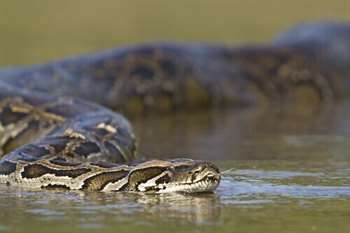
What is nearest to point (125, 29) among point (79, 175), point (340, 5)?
point (340, 5)

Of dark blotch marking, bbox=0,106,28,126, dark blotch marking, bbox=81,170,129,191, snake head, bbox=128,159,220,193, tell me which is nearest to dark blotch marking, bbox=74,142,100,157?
dark blotch marking, bbox=81,170,129,191

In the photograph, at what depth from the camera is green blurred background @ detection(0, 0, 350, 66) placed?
62.1 feet

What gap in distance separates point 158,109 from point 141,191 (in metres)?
7.08

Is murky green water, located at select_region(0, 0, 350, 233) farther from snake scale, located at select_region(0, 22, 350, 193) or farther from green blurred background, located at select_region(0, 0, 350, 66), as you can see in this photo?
snake scale, located at select_region(0, 22, 350, 193)

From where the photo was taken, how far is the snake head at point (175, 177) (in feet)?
23.5

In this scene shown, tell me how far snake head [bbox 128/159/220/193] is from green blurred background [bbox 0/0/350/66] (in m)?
10.6

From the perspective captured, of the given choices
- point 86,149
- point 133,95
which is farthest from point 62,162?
point 133,95

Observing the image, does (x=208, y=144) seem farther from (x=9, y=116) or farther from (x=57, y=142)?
(x=57, y=142)

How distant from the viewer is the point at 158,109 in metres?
14.3

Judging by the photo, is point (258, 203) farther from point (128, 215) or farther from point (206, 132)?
point (206, 132)

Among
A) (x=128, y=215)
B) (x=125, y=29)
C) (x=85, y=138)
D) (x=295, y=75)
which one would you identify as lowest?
(x=128, y=215)

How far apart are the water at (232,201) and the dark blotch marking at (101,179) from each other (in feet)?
0.39

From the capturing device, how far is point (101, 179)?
7398 mm

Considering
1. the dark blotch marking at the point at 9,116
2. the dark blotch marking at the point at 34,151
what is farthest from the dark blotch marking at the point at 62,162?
the dark blotch marking at the point at 9,116
